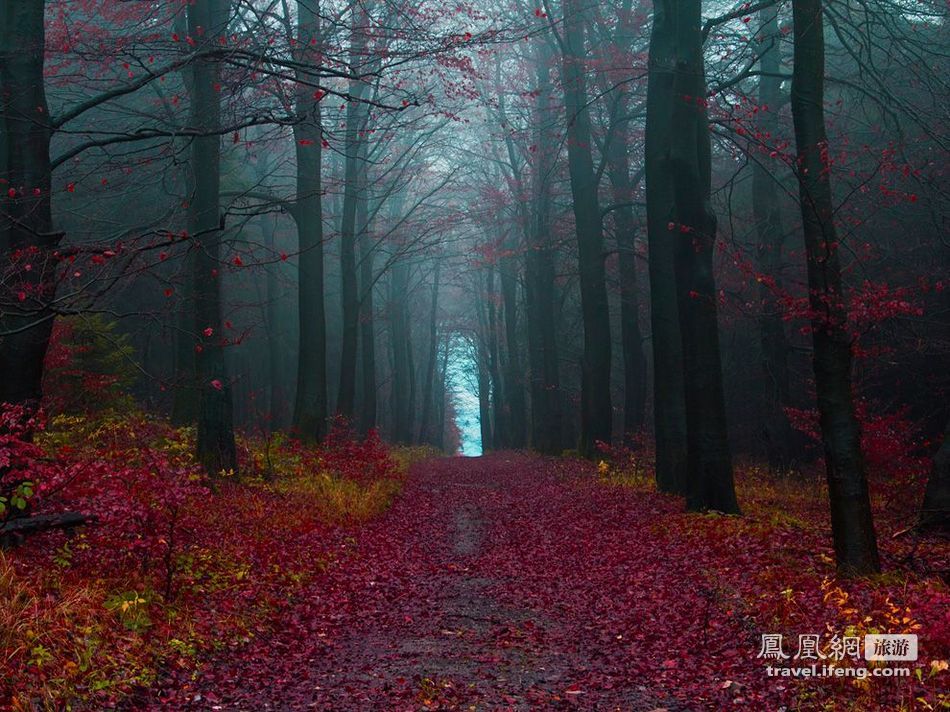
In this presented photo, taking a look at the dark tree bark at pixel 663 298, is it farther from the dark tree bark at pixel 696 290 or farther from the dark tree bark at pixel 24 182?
the dark tree bark at pixel 24 182

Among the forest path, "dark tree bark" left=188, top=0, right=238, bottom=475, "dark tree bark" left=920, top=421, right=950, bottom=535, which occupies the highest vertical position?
"dark tree bark" left=188, top=0, right=238, bottom=475

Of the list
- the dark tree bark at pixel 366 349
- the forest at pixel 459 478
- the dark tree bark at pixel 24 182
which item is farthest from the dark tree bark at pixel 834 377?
the dark tree bark at pixel 366 349

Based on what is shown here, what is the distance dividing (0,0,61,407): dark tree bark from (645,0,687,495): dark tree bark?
8.31m

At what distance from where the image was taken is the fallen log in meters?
6.80

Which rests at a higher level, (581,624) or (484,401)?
(484,401)

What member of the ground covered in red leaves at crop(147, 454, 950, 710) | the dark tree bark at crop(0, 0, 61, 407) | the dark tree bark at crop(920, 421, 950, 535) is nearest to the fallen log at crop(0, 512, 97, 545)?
the dark tree bark at crop(0, 0, 61, 407)

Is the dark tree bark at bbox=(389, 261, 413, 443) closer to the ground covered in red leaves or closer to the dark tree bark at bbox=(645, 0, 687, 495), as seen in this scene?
the dark tree bark at bbox=(645, 0, 687, 495)

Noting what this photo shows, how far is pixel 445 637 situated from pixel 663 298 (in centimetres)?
823

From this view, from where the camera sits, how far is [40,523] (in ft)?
22.9

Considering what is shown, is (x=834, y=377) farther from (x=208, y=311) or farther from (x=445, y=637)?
(x=208, y=311)

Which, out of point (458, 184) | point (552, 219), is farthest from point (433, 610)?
point (458, 184)

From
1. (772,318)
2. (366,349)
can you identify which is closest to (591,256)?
(772,318)

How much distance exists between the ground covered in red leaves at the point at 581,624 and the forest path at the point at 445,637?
0.07ft

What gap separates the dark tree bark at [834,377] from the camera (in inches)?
281
